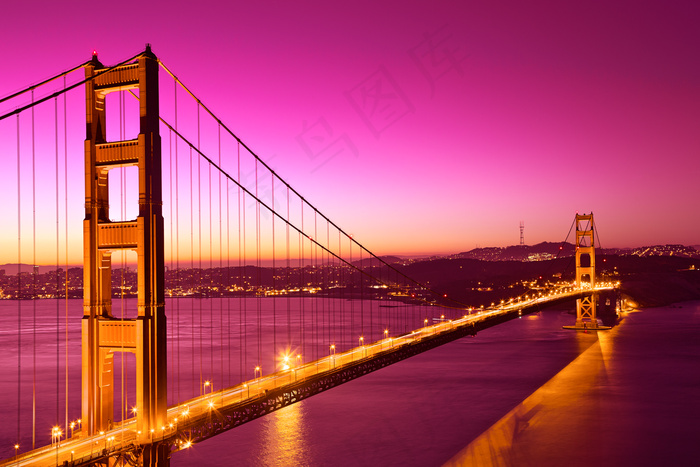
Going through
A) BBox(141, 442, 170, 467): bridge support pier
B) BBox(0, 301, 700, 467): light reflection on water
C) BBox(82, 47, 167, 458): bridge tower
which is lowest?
BBox(0, 301, 700, 467): light reflection on water

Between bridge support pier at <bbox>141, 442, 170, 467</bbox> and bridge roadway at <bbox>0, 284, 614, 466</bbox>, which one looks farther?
bridge support pier at <bbox>141, 442, 170, 467</bbox>

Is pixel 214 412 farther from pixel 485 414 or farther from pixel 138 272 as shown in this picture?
pixel 485 414

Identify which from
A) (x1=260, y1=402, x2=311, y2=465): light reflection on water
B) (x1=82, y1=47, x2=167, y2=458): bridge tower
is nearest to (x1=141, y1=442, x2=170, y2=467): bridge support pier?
(x1=82, y1=47, x2=167, y2=458): bridge tower

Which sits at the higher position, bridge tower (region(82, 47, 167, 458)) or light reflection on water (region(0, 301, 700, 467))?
bridge tower (region(82, 47, 167, 458))

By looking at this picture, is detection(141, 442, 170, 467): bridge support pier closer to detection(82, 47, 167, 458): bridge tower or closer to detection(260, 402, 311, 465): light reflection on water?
detection(82, 47, 167, 458): bridge tower

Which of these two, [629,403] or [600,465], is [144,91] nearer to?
[600,465]

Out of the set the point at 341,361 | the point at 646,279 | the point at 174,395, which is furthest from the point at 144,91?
the point at 646,279

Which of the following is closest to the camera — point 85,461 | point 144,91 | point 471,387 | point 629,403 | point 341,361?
point 85,461

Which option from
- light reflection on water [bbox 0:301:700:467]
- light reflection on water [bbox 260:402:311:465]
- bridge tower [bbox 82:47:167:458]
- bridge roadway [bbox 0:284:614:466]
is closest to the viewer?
bridge roadway [bbox 0:284:614:466]
